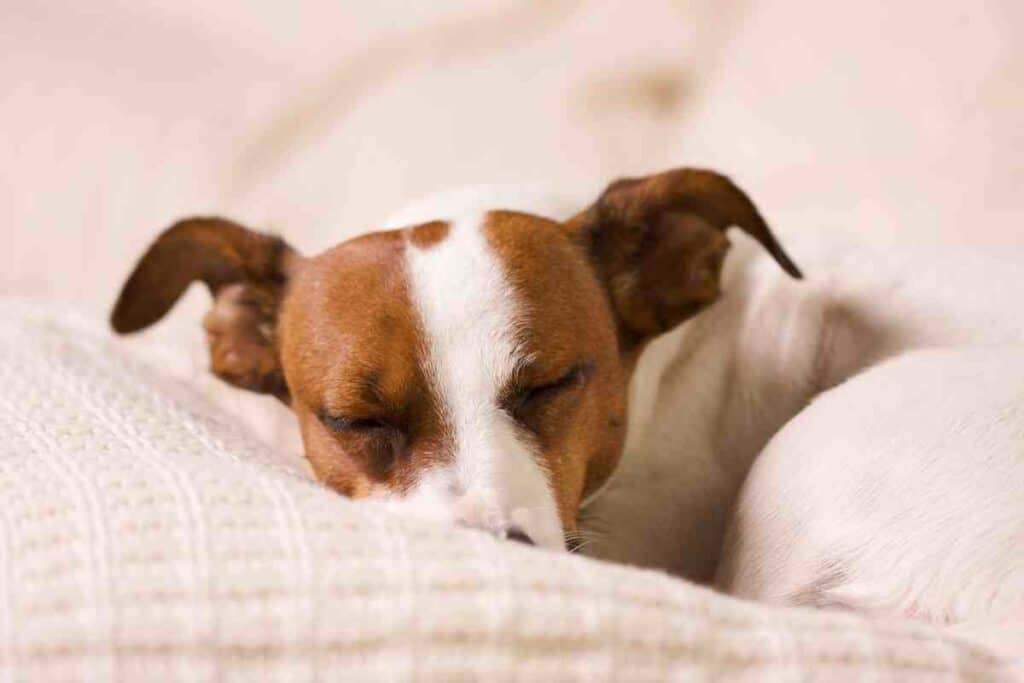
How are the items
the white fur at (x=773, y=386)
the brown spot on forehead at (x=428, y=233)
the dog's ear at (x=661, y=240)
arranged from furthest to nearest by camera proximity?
the dog's ear at (x=661, y=240) → the brown spot on forehead at (x=428, y=233) → the white fur at (x=773, y=386)

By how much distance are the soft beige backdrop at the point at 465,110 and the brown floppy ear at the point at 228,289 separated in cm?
67

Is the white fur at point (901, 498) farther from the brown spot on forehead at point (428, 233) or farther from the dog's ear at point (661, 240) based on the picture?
the brown spot on forehead at point (428, 233)

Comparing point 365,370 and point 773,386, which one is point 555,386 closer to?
point 365,370

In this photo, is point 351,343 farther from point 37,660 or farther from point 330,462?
point 37,660

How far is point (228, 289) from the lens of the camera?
5.37 feet

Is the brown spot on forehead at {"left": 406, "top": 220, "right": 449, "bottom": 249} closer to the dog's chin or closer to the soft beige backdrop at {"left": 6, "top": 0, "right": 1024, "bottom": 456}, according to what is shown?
the dog's chin

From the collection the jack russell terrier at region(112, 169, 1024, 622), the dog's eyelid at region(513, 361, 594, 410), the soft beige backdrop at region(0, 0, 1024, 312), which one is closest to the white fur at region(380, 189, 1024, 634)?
the jack russell terrier at region(112, 169, 1024, 622)

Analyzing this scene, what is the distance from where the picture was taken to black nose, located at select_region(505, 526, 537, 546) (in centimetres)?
106

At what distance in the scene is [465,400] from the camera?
1.23 m

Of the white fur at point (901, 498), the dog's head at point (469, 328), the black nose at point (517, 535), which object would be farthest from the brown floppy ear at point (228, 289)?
the white fur at point (901, 498)

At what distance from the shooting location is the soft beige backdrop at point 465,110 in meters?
2.17

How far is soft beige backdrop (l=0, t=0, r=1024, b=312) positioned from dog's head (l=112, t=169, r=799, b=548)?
0.67 meters

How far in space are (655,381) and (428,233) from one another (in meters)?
0.46

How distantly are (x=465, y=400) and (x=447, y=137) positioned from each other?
128 cm
